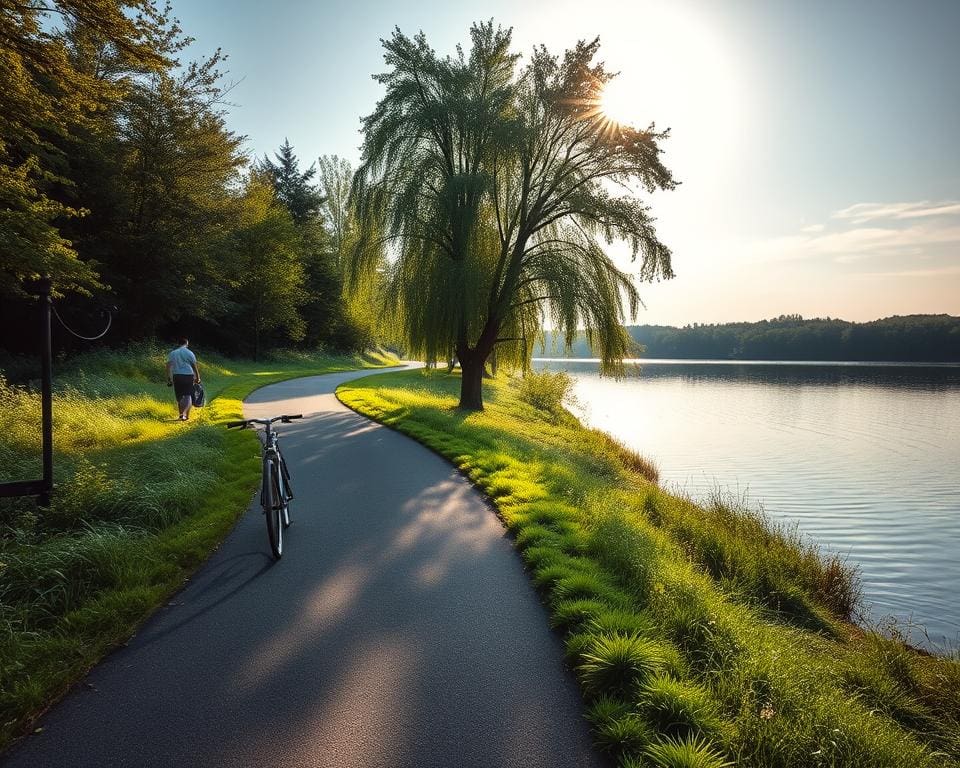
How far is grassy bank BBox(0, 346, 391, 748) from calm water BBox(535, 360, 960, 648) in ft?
27.4

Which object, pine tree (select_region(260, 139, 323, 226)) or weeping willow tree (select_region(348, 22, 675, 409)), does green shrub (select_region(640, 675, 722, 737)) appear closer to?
weeping willow tree (select_region(348, 22, 675, 409))

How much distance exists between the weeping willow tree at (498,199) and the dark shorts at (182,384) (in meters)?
5.50

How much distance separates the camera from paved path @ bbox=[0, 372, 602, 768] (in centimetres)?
276

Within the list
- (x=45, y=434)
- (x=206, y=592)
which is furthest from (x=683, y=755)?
(x=45, y=434)

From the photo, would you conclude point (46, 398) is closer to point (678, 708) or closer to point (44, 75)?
point (44, 75)

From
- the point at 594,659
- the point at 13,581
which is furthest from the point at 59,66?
the point at 594,659

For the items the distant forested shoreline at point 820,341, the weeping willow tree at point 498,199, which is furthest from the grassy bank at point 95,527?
the distant forested shoreline at point 820,341

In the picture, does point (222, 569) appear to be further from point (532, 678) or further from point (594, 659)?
point (594, 659)

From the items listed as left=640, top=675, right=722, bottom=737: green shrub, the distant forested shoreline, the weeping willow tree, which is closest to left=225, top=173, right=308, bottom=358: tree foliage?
the weeping willow tree

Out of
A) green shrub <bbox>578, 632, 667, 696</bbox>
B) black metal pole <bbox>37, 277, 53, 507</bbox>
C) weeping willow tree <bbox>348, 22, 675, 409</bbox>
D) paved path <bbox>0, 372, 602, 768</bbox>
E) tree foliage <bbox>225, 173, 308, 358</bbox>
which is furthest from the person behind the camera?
tree foliage <bbox>225, 173, 308, 358</bbox>

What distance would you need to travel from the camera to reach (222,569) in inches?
197

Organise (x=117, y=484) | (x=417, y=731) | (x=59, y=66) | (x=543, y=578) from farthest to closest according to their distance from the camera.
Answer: (x=59, y=66) → (x=117, y=484) → (x=543, y=578) → (x=417, y=731)

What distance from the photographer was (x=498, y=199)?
1566 cm

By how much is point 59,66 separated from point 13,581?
6.60 m
